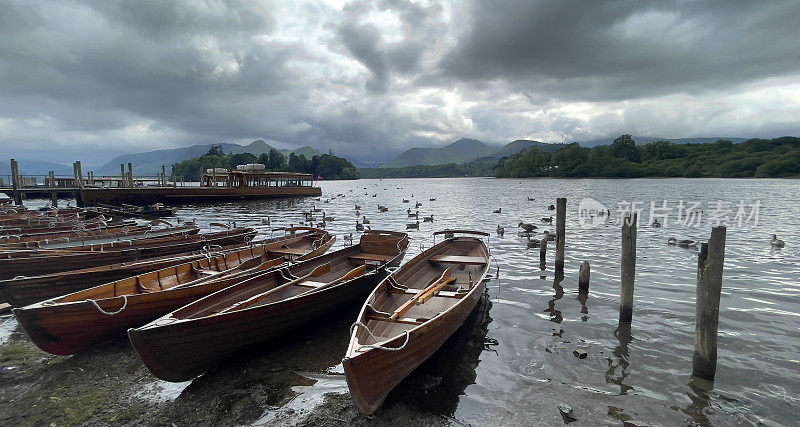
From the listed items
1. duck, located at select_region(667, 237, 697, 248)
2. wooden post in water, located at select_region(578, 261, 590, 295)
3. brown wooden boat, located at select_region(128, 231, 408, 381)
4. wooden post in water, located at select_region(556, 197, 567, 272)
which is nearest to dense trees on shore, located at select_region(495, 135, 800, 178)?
duck, located at select_region(667, 237, 697, 248)

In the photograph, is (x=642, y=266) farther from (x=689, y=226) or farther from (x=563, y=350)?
(x=689, y=226)

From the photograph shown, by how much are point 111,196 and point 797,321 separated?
58.8m

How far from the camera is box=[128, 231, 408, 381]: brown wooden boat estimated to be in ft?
21.6

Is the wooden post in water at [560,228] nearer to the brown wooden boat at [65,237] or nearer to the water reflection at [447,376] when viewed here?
the water reflection at [447,376]

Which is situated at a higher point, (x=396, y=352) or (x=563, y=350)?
(x=396, y=352)

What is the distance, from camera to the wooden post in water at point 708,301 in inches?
286

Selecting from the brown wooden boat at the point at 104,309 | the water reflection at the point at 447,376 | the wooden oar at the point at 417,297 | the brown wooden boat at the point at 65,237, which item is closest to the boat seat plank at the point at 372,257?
the wooden oar at the point at 417,297

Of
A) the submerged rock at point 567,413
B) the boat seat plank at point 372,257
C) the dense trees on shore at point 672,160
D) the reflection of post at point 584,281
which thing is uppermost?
the dense trees on shore at point 672,160

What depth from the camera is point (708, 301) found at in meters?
7.37

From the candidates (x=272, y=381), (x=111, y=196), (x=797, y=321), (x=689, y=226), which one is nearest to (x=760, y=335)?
(x=797, y=321)

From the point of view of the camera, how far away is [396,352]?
631 centimetres

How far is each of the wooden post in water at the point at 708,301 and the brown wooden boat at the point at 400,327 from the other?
4.63 meters

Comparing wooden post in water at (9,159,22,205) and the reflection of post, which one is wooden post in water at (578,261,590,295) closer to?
the reflection of post

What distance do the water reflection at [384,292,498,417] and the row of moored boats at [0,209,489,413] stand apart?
26.0 inches
